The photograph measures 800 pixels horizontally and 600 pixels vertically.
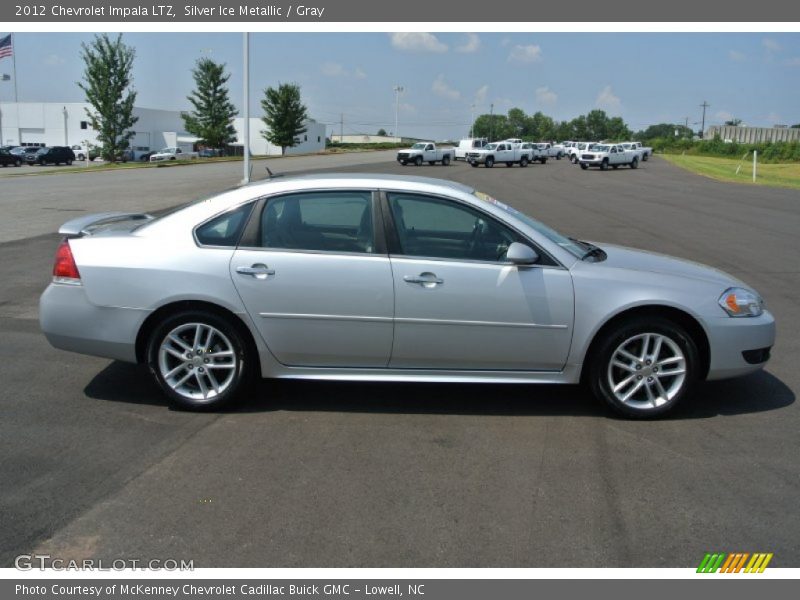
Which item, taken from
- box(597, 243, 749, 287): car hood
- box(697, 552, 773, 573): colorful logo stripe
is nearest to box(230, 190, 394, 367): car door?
box(597, 243, 749, 287): car hood

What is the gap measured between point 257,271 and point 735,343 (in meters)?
3.29

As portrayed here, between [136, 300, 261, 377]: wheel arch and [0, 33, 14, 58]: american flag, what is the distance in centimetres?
4992

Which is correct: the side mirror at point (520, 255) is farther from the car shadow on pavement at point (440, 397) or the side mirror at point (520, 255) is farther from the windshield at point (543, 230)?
the car shadow on pavement at point (440, 397)

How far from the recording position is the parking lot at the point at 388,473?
3.47m

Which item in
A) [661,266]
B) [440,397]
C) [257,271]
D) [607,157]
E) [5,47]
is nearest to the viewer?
[257,271]

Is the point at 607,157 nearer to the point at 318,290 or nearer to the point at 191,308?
the point at 318,290

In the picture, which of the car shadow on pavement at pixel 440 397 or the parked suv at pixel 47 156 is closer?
the car shadow on pavement at pixel 440 397

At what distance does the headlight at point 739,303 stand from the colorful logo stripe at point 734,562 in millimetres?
2063

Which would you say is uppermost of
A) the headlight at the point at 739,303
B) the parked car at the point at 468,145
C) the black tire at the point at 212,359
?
the parked car at the point at 468,145

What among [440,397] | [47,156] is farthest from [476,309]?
[47,156]

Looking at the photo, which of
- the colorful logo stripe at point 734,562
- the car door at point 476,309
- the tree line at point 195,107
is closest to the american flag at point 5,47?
the tree line at point 195,107

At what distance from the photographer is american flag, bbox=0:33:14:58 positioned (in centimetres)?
4672

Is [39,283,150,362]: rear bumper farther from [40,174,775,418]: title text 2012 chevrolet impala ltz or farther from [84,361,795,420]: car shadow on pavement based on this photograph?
[84,361,795,420]: car shadow on pavement

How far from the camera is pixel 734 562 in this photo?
340 centimetres
